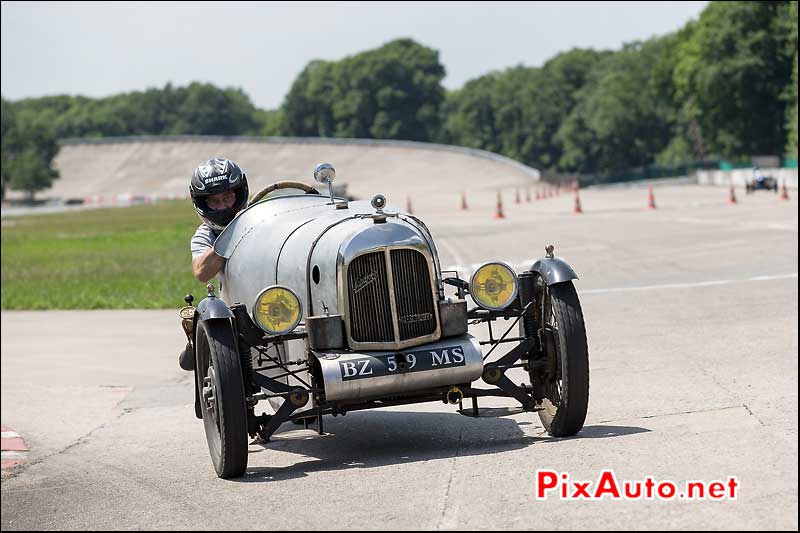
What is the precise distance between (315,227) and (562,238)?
74.0ft

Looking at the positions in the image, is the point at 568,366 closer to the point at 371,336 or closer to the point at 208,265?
the point at 371,336

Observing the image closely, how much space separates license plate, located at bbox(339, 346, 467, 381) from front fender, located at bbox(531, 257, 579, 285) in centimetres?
80

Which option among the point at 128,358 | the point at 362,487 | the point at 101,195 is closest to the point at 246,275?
the point at 362,487

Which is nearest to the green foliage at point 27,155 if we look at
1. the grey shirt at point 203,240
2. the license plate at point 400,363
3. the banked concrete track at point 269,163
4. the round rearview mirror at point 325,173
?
the banked concrete track at point 269,163

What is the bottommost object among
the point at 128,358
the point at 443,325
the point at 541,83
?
the point at 128,358

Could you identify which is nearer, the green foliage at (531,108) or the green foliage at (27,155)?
the green foliage at (27,155)

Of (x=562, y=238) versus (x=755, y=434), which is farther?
(x=562, y=238)

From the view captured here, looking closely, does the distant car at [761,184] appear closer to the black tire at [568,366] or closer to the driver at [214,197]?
the driver at [214,197]

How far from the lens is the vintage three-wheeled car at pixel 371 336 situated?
24.6 feet

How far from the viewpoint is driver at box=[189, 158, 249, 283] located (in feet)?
30.6

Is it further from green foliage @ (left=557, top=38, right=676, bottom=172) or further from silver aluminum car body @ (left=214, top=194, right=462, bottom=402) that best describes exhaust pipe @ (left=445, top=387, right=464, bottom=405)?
green foliage @ (left=557, top=38, right=676, bottom=172)

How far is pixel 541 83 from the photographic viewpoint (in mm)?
174625

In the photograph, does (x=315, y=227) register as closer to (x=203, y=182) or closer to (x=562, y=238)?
(x=203, y=182)

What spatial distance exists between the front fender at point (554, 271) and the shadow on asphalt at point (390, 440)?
0.95 meters
